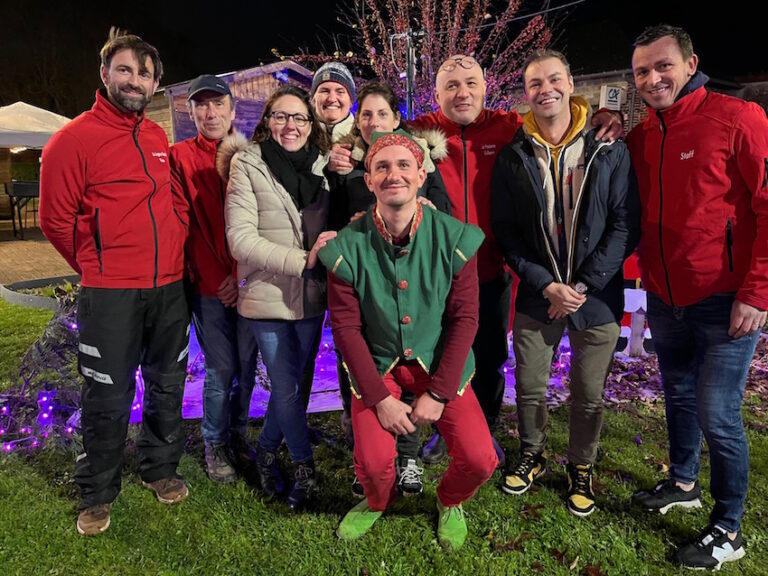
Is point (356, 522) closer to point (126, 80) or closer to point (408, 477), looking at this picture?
point (408, 477)

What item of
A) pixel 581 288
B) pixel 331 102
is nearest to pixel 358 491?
pixel 581 288

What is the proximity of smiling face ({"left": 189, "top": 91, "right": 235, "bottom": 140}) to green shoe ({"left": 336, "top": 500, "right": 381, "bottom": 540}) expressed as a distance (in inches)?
92.9

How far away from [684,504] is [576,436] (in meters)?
0.74

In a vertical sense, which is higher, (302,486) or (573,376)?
(573,376)

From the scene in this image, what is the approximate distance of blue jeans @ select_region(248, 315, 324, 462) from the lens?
312cm

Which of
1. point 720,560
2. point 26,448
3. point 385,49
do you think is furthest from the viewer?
point 385,49

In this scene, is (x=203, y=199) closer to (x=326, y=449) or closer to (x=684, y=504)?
(x=326, y=449)

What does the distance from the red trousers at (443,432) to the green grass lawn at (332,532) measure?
0.31 meters

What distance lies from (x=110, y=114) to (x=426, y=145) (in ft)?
5.59

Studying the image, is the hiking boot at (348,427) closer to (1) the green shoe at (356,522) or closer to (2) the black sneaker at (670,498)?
(1) the green shoe at (356,522)

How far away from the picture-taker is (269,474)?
3465mm

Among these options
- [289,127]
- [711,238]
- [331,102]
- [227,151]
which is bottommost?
[711,238]

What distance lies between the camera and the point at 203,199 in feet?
11.0

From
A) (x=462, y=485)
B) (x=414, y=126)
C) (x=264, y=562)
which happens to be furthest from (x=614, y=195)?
(x=264, y=562)
